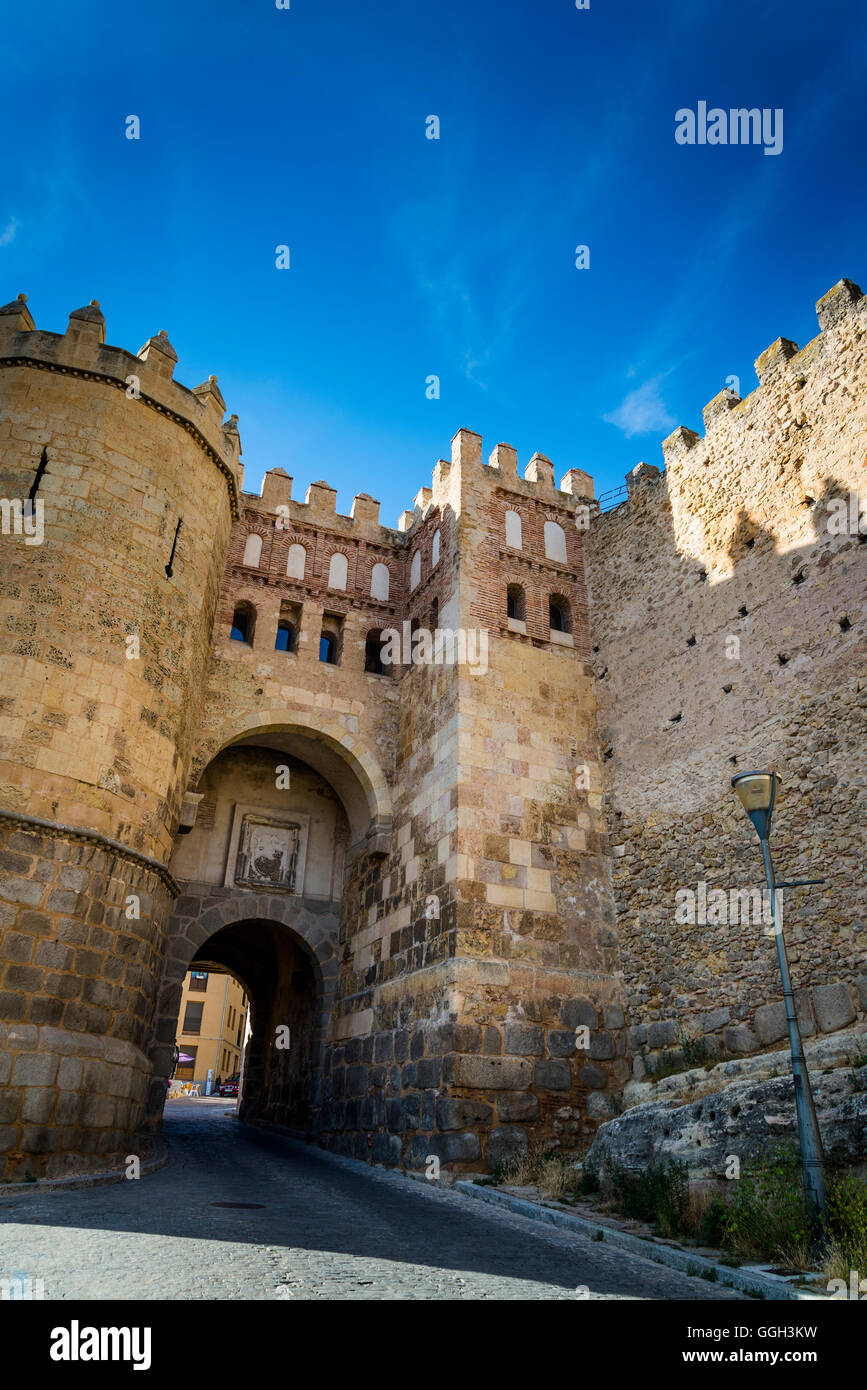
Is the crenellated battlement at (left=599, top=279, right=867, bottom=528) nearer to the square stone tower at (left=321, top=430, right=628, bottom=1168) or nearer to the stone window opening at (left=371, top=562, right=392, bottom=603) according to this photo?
the square stone tower at (left=321, top=430, right=628, bottom=1168)

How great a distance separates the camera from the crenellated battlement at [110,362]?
39.4 feet

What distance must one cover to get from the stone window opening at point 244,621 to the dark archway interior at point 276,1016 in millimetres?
5091

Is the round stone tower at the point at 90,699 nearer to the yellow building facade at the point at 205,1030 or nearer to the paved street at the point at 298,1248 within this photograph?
the paved street at the point at 298,1248

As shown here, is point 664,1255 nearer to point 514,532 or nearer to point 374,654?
point 514,532

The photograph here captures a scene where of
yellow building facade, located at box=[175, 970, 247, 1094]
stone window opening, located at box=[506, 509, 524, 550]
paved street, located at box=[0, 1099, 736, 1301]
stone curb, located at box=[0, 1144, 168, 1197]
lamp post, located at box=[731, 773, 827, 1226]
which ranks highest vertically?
stone window opening, located at box=[506, 509, 524, 550]

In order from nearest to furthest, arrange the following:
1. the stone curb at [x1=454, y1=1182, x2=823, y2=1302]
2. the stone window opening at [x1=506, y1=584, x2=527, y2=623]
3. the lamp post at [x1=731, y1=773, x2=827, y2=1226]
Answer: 1. the stone curb at [x1=454, y1=1182, x2=823, y2=1302]
2. the lamp post at [x1=731, y1=773, x2=827, y2=1226]
3. the stone window opening at [x1=506, y1=584, x2=527, y2=623]

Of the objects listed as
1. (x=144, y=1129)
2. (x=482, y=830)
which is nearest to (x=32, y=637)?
(x=482, y=830)

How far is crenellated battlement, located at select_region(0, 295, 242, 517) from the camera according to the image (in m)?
12.0

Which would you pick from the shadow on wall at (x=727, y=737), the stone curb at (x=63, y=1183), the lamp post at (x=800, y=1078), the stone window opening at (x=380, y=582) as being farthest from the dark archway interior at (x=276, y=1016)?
the lamp post at (x=800, y=1078)

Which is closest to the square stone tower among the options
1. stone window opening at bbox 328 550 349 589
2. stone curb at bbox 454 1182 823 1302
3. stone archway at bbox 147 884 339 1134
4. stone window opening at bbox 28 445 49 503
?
stone archway at bbox 147 884 339 1134

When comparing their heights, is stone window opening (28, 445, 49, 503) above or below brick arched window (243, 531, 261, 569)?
below

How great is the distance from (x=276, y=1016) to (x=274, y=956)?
120 centimetres

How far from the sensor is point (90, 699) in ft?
33.9

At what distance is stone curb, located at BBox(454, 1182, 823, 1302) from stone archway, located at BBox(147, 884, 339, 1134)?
6.30 meters
